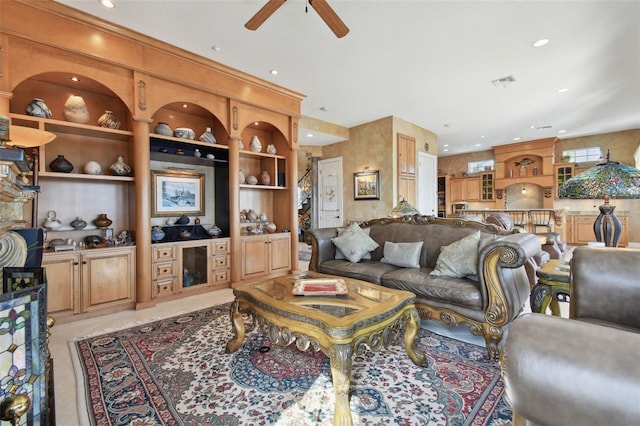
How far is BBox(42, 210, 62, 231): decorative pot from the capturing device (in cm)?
291

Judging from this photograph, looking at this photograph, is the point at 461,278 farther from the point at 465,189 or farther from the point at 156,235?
the point at 465,189

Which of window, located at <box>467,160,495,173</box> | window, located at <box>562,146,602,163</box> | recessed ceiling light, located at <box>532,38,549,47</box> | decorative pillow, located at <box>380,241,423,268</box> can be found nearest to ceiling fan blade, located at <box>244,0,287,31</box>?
decorative pillow, located at <box>380,241,423,268</box>

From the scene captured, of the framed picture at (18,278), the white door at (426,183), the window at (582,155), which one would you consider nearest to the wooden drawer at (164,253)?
the framed picture at (18,278)

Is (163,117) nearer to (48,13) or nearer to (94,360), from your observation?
(48,13)

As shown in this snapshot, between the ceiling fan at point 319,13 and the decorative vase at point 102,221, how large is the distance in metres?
2.65

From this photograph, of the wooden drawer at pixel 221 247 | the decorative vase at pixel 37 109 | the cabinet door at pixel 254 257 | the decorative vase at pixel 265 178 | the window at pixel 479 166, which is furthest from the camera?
the window at pixel 479 166

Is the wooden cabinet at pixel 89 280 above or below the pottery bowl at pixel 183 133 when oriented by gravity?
below

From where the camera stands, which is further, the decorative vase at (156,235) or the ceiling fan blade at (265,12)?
the decorative vase at (156,235)

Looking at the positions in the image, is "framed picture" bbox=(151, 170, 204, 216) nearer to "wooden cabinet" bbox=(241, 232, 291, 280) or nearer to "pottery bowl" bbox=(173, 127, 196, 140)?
"pottery bowl" bbox=(173, 127, 196, 140)

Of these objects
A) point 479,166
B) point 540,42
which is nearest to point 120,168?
point 540,42

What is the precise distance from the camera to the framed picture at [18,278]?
1083 millimetres

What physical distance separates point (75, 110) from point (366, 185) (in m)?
4.90

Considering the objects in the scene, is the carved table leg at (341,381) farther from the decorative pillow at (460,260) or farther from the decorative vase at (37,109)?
the decorative vase at (37,109)

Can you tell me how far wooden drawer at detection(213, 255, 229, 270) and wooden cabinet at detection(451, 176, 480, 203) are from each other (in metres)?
9.09
